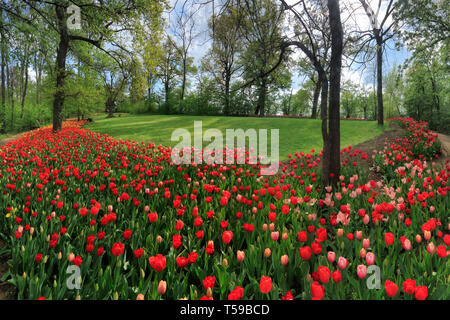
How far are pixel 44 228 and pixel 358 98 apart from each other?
6195cm

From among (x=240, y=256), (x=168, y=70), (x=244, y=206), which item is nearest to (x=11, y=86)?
(x=168, y=70)

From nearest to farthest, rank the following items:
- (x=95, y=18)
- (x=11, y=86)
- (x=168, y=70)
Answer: (x=95, y=18), (x=11, y=86), (x=168, y=70)

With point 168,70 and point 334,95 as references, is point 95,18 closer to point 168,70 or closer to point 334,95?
point 334,95

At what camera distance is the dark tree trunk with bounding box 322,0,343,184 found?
407cm

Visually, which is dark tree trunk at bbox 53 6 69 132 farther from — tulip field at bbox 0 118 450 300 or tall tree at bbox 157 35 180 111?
tall tree at bbox 157 35 180 111

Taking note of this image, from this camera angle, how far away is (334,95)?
434cm

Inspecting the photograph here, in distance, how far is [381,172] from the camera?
18.5 ft

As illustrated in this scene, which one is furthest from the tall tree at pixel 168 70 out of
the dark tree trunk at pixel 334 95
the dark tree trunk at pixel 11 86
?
the dark tree trunk at pixel 334 95

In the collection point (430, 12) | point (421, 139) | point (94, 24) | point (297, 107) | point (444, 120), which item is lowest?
point (421, 139)

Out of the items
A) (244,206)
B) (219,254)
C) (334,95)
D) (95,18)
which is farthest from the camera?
(95,18)

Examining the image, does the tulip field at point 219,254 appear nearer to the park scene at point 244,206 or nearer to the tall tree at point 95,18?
the park scene at point 244,206

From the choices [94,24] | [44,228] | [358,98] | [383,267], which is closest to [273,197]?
[383,267]

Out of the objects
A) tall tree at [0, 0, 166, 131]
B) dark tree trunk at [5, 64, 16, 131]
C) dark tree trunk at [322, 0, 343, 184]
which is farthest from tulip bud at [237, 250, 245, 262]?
dark tree trunk at [5, 64, 16, 131]
